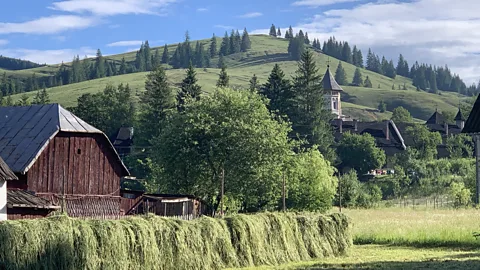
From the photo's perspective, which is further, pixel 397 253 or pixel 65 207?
pixel 65 207

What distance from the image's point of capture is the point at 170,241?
72.8 feet

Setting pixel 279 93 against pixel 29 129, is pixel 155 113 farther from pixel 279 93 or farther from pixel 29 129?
→ pixel 29 129

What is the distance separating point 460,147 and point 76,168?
9477 cm

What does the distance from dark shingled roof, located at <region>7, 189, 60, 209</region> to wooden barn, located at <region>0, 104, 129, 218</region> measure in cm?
187

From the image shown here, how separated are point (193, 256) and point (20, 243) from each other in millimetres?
5619

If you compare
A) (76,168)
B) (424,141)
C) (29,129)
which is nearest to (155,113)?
(424,141)

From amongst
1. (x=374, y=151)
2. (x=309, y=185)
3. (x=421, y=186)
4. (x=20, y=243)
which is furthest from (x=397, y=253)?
(x=374, y=151)

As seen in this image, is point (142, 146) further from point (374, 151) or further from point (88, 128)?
point (88, 128)

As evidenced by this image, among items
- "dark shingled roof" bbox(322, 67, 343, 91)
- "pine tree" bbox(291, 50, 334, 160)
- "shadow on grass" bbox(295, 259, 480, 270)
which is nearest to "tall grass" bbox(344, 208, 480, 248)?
"shadow on grass" bbox(295, 259, 480, 270)

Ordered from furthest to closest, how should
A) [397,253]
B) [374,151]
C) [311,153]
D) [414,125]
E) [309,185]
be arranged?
1. [414,125]
2. [374,151]
3. [311,153]
4. [309,185]
5. [397,253]

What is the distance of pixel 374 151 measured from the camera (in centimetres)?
10844

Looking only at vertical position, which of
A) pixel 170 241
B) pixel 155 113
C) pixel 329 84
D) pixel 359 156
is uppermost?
pixel 329 84

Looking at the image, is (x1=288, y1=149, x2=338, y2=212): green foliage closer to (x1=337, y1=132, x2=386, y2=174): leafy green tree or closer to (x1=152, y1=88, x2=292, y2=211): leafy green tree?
(x1=152, y1=88, x2=292, y2=211): leafy green tree

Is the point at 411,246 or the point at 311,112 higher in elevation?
the point at 311,112
